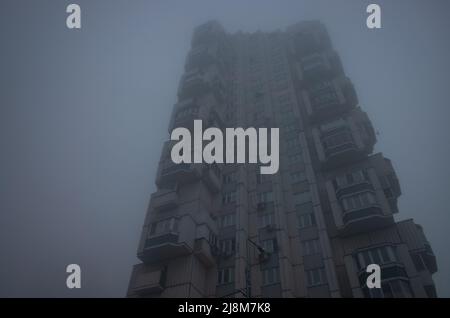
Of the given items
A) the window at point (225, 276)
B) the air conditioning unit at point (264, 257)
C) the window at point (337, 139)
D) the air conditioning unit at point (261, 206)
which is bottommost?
the window at point (225, 276)

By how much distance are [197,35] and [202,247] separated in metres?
46.8

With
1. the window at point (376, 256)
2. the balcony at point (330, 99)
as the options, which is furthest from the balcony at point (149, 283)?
the balcony at point (330, 99)

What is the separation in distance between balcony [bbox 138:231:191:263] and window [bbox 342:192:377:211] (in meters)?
16.2

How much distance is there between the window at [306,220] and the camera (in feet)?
111

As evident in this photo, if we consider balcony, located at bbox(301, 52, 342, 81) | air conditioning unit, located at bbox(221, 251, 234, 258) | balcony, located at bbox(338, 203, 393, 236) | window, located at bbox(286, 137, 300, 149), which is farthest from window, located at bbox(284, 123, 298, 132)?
air conditioning unit, located at bbox(221, 251, 234, 258)

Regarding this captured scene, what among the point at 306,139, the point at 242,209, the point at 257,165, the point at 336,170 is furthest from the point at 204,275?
the point at 306,139

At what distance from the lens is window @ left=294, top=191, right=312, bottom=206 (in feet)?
119

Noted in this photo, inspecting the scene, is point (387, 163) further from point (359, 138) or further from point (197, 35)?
point (197, 35)

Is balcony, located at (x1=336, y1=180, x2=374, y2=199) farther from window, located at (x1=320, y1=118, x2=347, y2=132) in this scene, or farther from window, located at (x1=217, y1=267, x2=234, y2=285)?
window, located at (x1=217, y1=267, x2=234, y2=285)

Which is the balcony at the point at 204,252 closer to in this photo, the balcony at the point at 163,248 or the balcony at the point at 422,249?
the balcony at the point at 163,248

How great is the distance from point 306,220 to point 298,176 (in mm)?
6437

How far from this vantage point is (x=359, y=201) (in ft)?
104

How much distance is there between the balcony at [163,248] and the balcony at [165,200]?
4557mm
